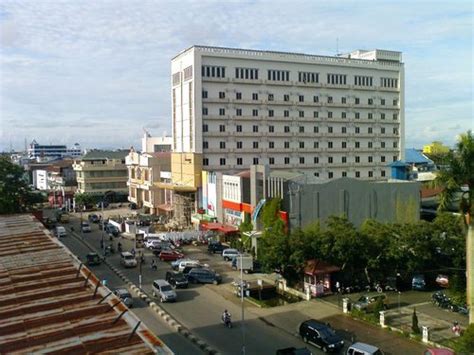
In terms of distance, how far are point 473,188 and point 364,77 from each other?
212ft

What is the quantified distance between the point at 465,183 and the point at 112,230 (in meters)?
50.7

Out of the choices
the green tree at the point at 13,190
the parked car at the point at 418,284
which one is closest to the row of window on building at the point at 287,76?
the green tree at the point at 13,190

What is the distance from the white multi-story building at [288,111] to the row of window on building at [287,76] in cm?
14

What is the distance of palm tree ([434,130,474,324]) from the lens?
17969 millimetres

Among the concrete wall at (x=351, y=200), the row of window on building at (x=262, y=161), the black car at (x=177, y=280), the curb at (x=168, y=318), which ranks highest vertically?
the row of window on building at (x=262, y=161)

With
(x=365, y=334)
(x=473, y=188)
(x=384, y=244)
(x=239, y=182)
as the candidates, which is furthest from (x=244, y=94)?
(x=473, y=188)

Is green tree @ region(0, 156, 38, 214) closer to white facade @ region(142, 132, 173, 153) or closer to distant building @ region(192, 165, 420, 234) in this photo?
distant building @ region(192, 165, 420, 234)

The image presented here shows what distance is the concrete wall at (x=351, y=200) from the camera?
42.5m

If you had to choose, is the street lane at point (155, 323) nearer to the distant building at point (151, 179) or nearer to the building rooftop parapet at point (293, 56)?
the distant building at point (151, 179)

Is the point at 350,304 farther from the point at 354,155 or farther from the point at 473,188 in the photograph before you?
the point at 354,155

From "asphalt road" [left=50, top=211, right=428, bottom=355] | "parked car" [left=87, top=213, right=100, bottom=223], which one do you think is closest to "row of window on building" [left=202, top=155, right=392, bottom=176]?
"parked car" [left=87, top=213, right=100, bottom=223]

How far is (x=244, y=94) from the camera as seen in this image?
234ft

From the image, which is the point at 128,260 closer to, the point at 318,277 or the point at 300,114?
the point at 318,277

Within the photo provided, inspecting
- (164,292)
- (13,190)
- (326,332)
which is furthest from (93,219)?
(326,332)
